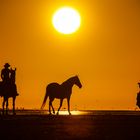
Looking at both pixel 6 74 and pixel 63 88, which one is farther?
pixel 63 88

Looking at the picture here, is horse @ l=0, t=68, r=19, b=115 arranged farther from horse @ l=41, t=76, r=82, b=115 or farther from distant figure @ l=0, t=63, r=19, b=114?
horse @ l=41, t=76, r=82, b=115

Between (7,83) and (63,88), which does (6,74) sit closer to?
(7,83)

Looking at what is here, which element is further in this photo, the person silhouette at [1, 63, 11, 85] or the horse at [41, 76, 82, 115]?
the horse at [41, 76, 82, 115]

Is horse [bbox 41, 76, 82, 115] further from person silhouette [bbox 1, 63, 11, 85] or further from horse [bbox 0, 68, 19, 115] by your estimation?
person silhouette [bbox 1, 63, 11, 85]

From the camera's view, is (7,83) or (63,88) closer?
(7,83)

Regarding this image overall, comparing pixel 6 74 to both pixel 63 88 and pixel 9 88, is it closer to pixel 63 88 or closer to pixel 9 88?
pixel 9 88

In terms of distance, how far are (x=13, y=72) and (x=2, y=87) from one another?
1056mm

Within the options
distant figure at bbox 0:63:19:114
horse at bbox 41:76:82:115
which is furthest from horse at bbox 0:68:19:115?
horse at bbox 41:76:82:115

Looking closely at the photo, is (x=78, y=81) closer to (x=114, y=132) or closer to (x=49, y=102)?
(x=49, y=102)

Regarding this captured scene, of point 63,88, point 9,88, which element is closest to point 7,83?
point 9,88

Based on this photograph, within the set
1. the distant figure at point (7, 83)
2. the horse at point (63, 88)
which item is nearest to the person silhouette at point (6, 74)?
the distant figure at point (7, 83)

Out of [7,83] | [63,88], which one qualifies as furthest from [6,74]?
[63,88]

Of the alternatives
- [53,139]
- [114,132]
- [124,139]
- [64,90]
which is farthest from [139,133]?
[64,90]

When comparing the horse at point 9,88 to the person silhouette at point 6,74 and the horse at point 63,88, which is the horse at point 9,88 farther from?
the horse at point 63,88
